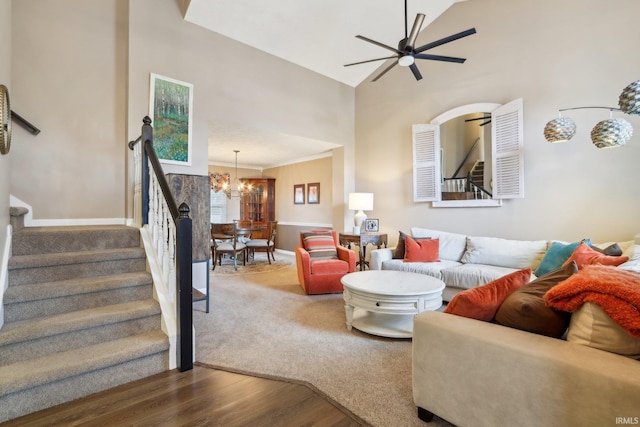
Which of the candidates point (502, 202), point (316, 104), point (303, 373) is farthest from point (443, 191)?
point (303, 373)

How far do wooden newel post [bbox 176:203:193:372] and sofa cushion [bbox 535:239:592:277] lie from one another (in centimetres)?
325

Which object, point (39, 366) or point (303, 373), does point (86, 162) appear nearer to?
point (39, 366)

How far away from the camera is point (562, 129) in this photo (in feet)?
10.7

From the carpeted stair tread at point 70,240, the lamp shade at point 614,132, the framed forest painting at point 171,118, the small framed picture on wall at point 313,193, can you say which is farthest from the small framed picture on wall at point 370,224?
the carpeted stair tread at point 70,240

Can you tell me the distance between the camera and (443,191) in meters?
4.72

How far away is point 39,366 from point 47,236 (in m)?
1.10

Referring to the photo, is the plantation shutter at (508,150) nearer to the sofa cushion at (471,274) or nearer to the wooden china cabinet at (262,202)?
the sofa cushion at (471,274)

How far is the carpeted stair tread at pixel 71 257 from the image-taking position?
212cm

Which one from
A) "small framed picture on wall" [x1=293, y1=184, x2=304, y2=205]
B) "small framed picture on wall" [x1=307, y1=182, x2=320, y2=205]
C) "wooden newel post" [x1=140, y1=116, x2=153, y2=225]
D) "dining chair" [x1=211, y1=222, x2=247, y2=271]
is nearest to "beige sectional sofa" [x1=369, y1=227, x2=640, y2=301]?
"wooden newel post" [x1=140, y1=116, x2=153, y2=225]

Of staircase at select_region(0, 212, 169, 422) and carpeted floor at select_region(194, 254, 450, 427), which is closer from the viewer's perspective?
staircase at select_region(0, 212, 169, 422)

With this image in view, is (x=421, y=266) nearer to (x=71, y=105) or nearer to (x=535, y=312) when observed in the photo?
(x=535, y=312)

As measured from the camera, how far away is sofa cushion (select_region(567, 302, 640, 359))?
1.15 m

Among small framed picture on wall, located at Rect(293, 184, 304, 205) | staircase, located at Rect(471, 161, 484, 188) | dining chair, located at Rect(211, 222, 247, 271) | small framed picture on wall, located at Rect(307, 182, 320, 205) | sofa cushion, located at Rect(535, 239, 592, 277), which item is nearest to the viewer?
sofa cushion, located at Rect(535, 239, 592, 277)

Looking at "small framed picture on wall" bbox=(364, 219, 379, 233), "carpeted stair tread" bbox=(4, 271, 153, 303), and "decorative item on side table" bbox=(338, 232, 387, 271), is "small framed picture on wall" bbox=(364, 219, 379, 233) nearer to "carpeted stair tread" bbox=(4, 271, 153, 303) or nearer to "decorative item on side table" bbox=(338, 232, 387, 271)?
"decorative item on side table" bbox=(338, 232, 387, 271)
